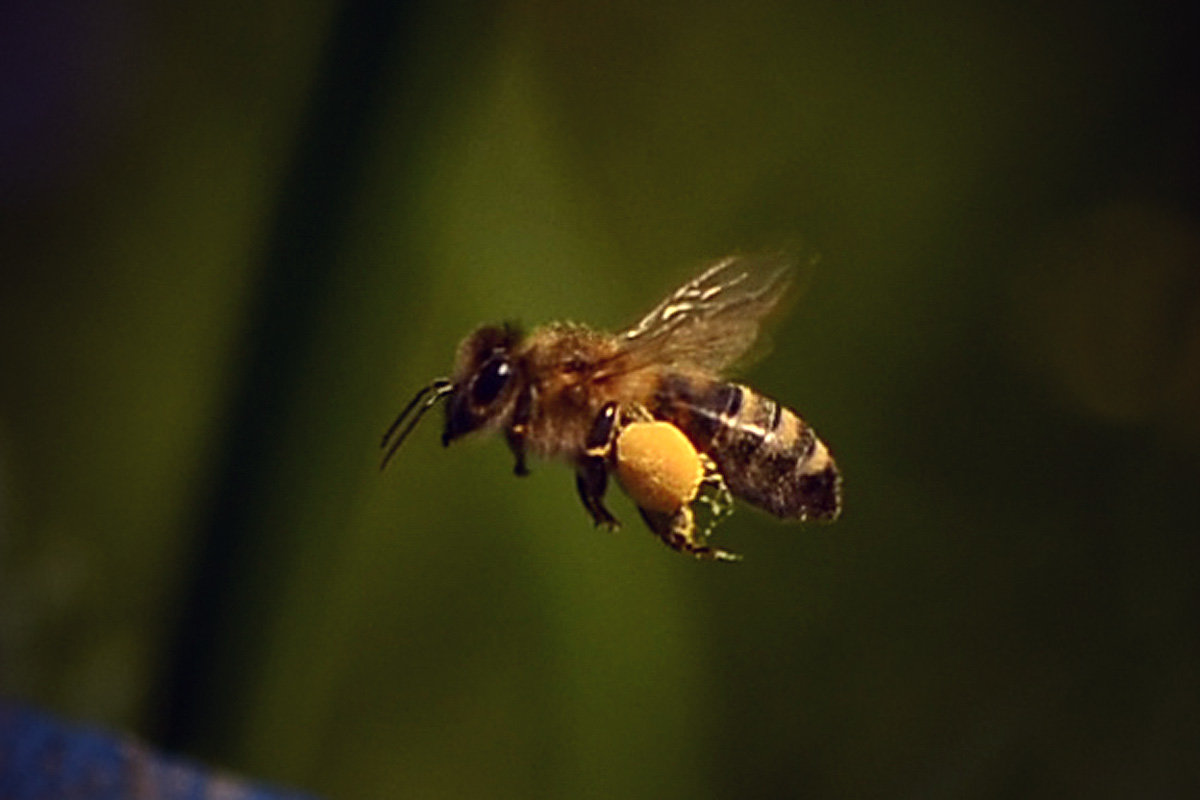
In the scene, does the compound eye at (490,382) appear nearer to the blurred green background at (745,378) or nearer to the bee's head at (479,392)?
the bee's head at (479,392)

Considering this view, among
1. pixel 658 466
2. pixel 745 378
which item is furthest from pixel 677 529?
pixel 745 378

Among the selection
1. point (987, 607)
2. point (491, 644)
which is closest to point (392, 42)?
point (491, 644)

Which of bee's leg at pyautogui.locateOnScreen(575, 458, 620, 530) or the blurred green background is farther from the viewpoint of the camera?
the blurred green background

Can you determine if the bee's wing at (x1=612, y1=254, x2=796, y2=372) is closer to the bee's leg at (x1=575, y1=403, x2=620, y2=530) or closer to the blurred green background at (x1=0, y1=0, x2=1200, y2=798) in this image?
the bee's leg at (x1=575, y1=403, x2=620, y2=530)

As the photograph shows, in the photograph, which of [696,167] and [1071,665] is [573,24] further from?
[1071,665]

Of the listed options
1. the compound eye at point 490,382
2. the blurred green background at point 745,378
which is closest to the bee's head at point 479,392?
the compound eye at point 490,382

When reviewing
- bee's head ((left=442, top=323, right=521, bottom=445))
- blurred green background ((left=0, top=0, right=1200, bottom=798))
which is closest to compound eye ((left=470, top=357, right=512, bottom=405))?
bee's head ((left=442, top=323, right=521, bottom=445))

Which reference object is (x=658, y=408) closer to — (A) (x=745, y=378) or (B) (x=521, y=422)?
(B) (x=521, y=422)
